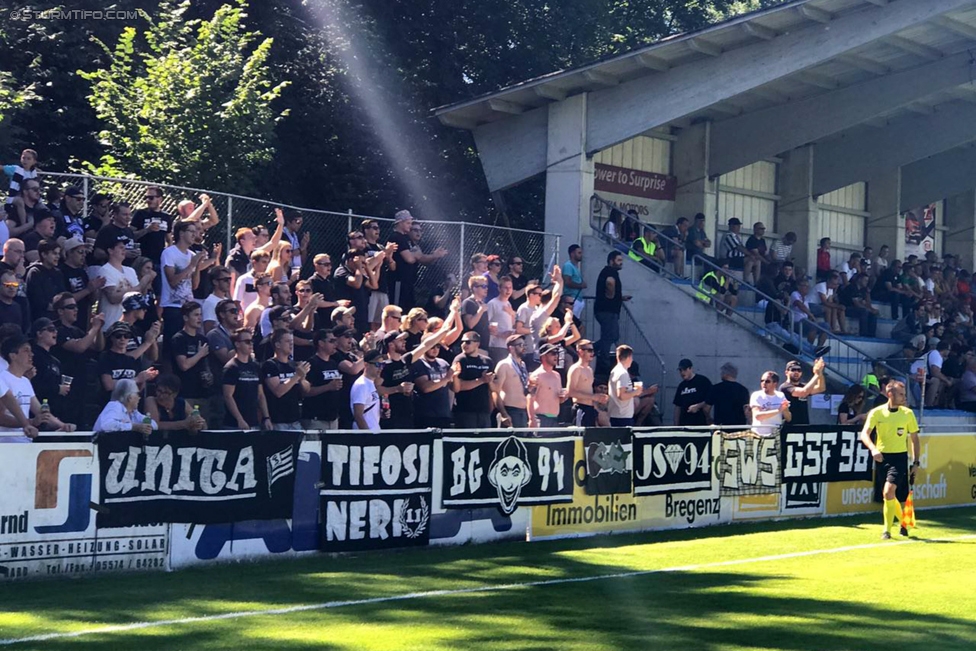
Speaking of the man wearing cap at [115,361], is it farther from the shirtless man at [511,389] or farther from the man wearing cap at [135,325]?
the shirtless man at [511,389]

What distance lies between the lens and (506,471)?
648 inches

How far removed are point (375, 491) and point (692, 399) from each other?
8.17 meters

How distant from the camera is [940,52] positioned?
97.2 ft

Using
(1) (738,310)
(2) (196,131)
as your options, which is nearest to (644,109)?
(1) (738,310)

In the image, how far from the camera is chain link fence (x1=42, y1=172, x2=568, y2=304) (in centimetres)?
1886

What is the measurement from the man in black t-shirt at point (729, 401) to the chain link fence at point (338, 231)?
15.9ft

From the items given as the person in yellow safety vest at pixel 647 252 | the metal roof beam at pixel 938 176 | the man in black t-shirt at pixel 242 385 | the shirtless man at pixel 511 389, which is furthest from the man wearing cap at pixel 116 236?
the metal roof beam at pixel 938 176

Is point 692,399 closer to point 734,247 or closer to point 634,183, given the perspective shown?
point 634,183

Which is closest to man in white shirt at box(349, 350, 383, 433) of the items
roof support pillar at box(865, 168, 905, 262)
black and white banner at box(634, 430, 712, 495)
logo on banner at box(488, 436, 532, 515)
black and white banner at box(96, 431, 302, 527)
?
logo on banner at box(488, 436, 532, 515)

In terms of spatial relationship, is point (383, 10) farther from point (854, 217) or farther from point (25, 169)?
point (25, 169)

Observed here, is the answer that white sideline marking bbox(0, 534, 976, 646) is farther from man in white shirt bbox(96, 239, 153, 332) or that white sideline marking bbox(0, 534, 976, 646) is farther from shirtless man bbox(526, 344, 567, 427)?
man in white shirt bbox(96, 239, 153, 332)

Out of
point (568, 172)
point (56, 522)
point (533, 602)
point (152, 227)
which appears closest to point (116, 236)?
point (152, 227)

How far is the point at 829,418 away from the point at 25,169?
53.7 feet

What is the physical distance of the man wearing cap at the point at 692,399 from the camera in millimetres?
21703
